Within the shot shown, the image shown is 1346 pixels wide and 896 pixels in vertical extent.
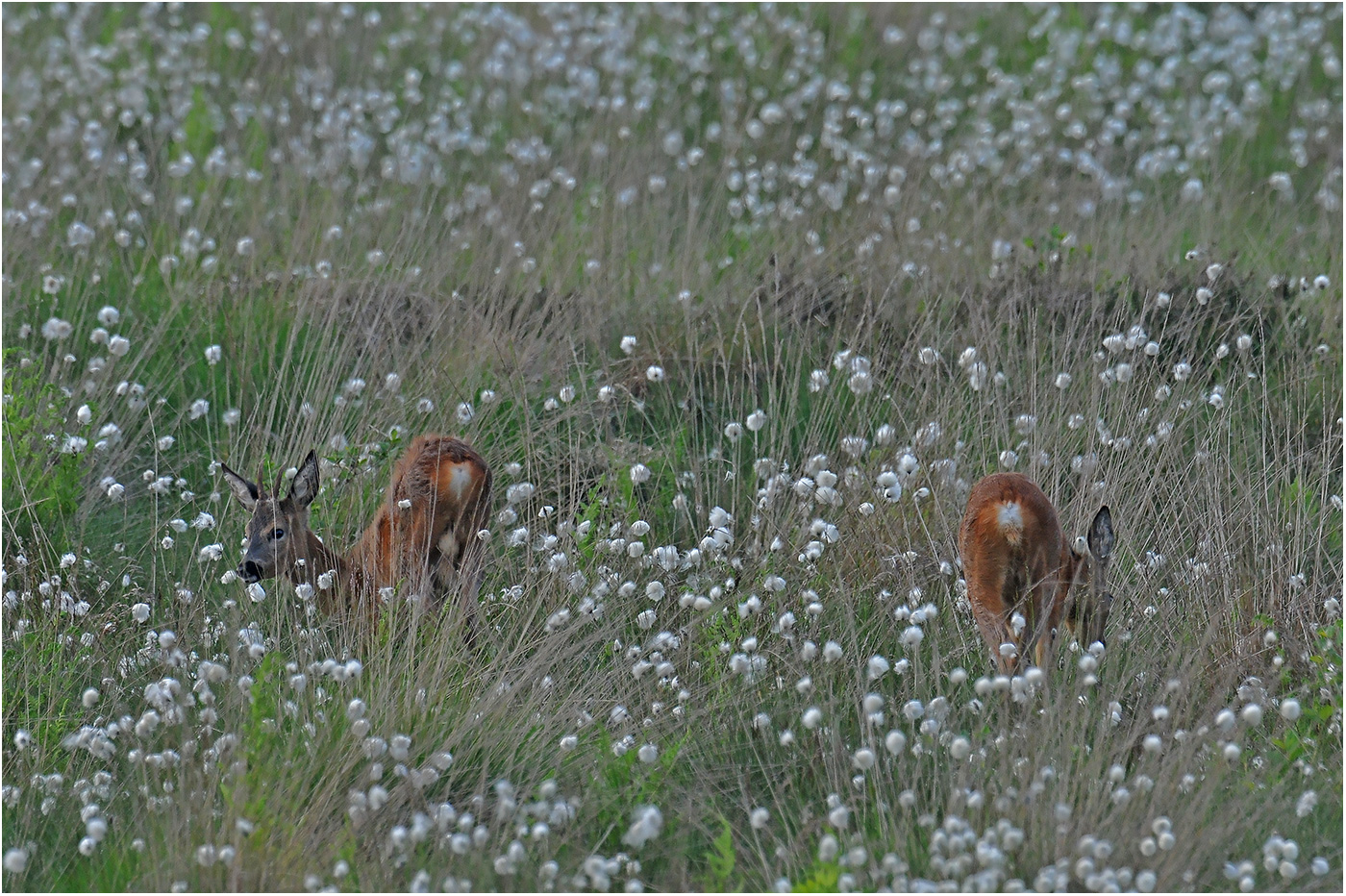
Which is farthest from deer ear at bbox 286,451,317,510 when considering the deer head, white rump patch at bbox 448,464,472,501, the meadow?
white rump patch at bbox 448,464,472,501

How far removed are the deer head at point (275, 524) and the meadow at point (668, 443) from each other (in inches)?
6.1

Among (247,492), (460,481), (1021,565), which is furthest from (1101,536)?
(247,492)

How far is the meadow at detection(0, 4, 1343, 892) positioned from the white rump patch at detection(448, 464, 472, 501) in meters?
0.20

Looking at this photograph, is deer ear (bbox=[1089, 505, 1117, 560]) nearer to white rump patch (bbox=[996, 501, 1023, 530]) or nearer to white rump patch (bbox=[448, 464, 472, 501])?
white rump patch (bbox=[996, 501, 1023, 530])

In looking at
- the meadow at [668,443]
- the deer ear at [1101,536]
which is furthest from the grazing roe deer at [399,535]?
the deer ear at [1101,536]

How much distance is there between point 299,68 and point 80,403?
197 inches

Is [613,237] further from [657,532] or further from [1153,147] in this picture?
[1153,147]

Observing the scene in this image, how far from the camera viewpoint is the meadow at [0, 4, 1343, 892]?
396 cm

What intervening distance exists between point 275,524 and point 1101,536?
2.58 m

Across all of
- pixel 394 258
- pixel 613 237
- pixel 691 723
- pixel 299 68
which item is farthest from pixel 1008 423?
pixel 299 68

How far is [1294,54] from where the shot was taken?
11.4 m

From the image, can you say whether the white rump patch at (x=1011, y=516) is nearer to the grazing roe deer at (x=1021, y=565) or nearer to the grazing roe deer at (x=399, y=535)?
the grazing roe deer at (x=1021, y=565)

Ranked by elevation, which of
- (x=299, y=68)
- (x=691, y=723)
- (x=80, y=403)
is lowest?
(x=691, y=723)

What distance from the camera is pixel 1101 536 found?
449cm
